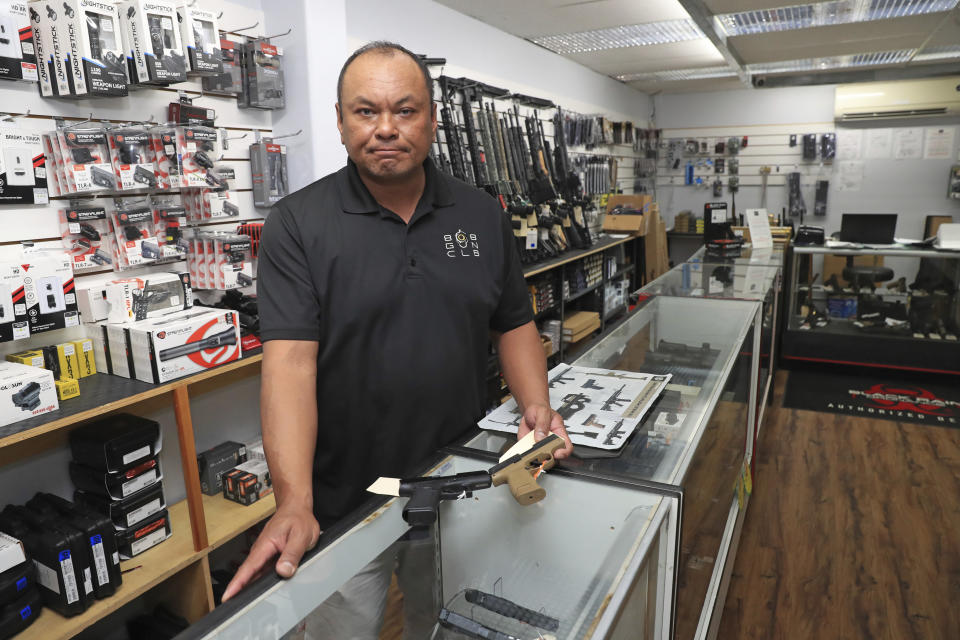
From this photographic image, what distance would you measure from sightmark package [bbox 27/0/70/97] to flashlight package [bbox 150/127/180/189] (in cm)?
32

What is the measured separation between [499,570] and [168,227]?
1.92m

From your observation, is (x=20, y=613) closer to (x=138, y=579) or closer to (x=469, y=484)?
(x=138, y=579)

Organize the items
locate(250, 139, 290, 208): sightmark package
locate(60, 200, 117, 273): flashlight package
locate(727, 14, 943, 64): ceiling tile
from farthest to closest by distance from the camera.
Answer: locate(727, 14, 943, 64): ceiling tile → locate(250, 139, 290, 208): sightmark package → locate(60, 200, 117, 273): flashlight package

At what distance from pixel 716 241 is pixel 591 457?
4144mm

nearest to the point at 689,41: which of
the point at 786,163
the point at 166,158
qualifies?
the point at 786,163

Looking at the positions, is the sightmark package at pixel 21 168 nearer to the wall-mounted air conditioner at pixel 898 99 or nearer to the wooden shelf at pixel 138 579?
the wooden shelf at pixel 138 579

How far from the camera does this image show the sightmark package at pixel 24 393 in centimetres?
173

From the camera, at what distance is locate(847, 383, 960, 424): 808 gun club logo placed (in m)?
4.38

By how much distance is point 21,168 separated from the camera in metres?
1.98

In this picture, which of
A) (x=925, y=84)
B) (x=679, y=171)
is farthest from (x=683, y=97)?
(x=925, y=84)

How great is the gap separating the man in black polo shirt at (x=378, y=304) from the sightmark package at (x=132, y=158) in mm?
1149

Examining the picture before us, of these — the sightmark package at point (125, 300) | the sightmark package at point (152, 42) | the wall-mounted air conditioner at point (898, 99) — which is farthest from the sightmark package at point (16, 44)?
the wall-mounted air conditioner at point (898, 99)

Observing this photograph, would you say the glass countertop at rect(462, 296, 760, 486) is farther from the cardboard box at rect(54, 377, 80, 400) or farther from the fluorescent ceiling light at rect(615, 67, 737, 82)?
the fluorescent ceiling light at rect(615, 67, 737, 82)

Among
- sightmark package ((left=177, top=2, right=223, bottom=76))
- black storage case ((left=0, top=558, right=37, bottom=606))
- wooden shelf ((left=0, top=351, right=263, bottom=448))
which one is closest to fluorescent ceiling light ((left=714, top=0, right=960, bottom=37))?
sightmark package ((left=177, top=2, right=223, bottom=76))
